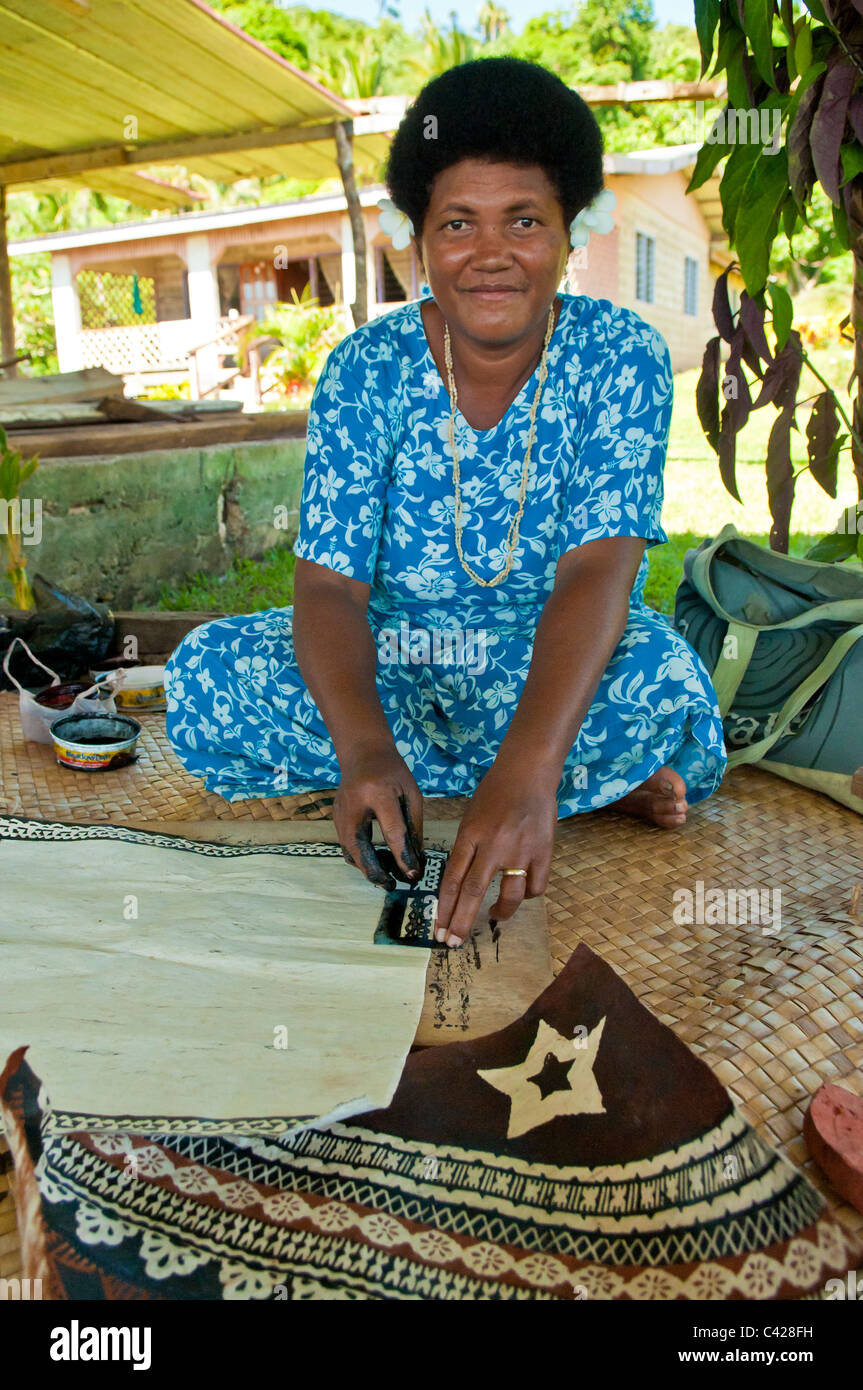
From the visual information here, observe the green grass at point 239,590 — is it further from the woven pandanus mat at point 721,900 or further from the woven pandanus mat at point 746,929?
the woven pandanus mat at point 746,929

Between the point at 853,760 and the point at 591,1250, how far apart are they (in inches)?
48.4

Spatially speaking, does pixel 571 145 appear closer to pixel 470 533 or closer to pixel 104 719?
pixel 470 533

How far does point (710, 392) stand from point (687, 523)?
2.94 metres

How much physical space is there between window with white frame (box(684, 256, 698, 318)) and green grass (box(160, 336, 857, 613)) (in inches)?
295

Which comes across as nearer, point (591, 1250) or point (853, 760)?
point (591, 1250)

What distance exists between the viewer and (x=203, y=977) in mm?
1242

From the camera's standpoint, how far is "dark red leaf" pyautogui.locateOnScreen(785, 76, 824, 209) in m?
1.56

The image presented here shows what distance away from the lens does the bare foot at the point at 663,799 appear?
1.72m

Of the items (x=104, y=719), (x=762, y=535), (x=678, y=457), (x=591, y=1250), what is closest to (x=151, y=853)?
(x=104, y=719)

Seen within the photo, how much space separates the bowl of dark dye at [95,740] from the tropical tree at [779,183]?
1.33 metres

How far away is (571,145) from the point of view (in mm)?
1495

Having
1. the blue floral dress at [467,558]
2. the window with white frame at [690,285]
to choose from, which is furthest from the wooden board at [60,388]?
the window with white frame at [690,285]

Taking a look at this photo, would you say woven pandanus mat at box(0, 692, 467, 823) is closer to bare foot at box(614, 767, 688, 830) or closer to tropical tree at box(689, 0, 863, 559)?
bare foot at box(614, 767, 688, 830)
